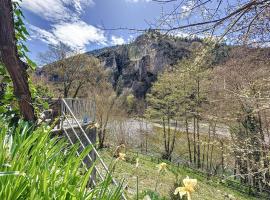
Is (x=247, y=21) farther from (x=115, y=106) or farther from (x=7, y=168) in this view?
(x=115, y=106)

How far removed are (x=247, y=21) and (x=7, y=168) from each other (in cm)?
289

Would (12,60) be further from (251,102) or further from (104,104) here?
(104,104)

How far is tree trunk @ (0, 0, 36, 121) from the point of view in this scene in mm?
3051

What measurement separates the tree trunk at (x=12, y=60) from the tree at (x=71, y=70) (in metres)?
31.1

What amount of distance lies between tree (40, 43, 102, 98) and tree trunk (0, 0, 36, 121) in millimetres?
31084

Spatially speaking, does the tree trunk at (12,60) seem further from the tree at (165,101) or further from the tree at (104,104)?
the tree at (165,101)

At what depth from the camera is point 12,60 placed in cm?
310

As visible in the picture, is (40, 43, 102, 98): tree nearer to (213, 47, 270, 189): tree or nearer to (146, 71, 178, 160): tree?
(146, 71, 178, 160): tree

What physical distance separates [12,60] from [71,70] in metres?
32.5

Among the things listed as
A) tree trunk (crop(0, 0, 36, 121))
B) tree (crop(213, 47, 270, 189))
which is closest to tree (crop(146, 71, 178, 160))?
tree (crop(213, 47, 270, 189))

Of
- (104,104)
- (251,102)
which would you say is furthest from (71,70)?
(251,102)

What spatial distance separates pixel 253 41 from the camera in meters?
4.09

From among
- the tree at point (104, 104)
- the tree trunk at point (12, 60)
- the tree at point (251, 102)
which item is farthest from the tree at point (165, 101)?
the tree trunk at point (12, 60)

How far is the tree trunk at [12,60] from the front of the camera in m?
3.05
